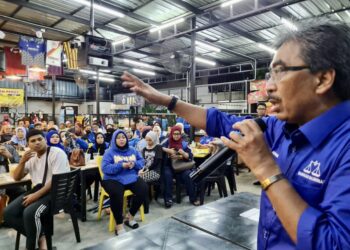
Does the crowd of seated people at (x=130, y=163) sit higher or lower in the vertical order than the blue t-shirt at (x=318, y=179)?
lower

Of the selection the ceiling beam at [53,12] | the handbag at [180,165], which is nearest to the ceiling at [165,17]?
the ceiling beam at [53,12]

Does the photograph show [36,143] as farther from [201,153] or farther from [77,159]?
[201,153]

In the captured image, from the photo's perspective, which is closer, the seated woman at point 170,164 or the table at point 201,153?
the seated woman at point 170,164

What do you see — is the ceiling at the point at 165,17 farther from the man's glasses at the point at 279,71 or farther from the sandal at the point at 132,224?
the man's glasses at the point at 279,71

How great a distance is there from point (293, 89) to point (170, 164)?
4.14 m

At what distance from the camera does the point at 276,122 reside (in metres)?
1.03

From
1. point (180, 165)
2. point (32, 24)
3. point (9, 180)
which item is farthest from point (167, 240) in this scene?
point (32, 24)

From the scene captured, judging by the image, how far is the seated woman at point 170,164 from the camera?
449 centimetres

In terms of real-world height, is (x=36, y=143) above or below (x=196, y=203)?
above

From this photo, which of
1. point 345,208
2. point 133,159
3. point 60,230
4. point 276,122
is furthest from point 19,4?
point 345,208

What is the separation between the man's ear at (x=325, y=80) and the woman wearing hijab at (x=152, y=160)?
389 cm

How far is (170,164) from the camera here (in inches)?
188

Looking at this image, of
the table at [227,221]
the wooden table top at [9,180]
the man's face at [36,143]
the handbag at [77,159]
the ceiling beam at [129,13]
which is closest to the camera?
the table at [227,221]

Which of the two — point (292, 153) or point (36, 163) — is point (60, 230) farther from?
point (292, 153)
